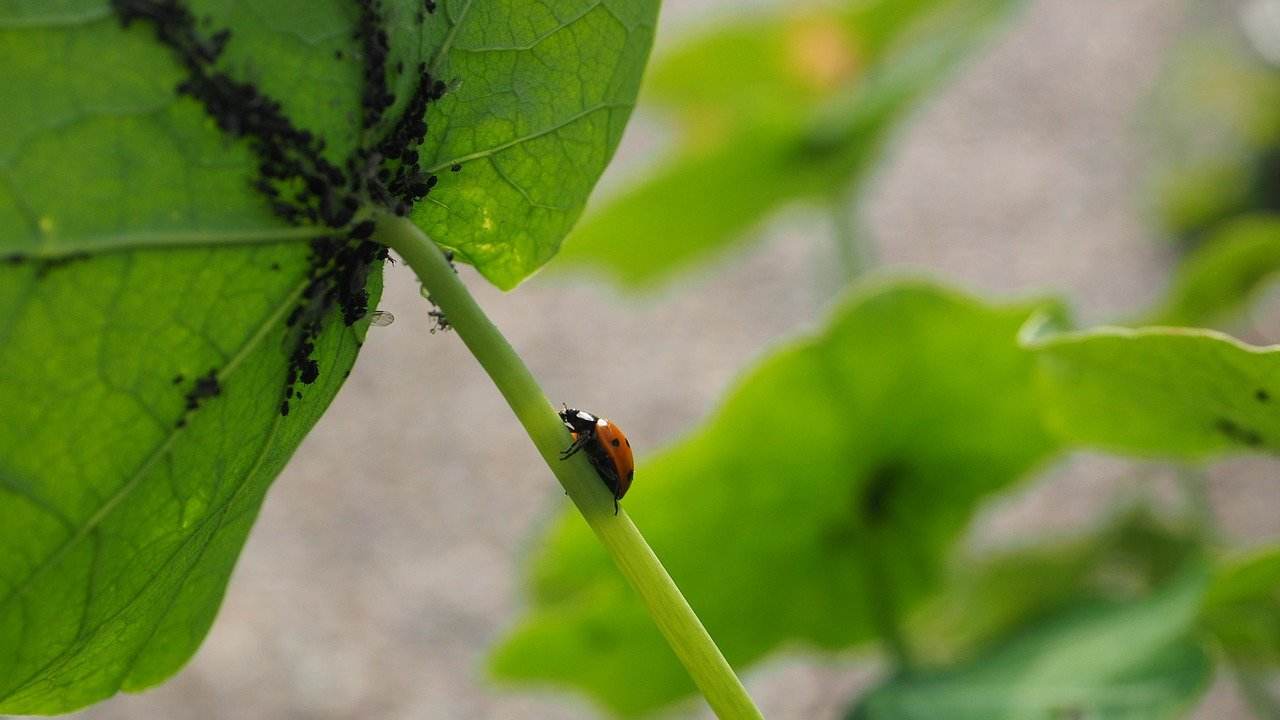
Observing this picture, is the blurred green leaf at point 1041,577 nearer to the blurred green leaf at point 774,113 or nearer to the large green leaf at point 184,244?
the blurred green leaf at point 774,113

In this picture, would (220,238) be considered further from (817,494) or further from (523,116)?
(817,494)

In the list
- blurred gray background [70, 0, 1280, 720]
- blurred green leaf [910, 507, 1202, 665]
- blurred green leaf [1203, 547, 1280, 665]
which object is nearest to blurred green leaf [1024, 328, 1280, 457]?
blurred green leaf [1203, 547, 1280, 665]

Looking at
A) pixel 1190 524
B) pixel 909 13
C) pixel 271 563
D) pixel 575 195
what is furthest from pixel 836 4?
pixel 271 563

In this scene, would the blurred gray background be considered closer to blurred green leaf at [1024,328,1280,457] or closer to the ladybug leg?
blurred green leaf at [1024,328,1280,457]

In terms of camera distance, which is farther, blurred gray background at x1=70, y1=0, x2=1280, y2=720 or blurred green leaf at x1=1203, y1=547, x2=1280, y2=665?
blurred gray background at x1=70, y1=0, x2=1280, y2=720

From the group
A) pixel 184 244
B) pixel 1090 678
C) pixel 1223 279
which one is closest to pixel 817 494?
pixel 1090 678

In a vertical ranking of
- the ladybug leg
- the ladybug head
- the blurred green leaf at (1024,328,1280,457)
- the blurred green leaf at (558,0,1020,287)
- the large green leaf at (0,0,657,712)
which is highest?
the blurred green leaf at (558,0,1020,287)

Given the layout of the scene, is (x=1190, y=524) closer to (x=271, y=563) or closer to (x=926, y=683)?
(x=926, y=683)
